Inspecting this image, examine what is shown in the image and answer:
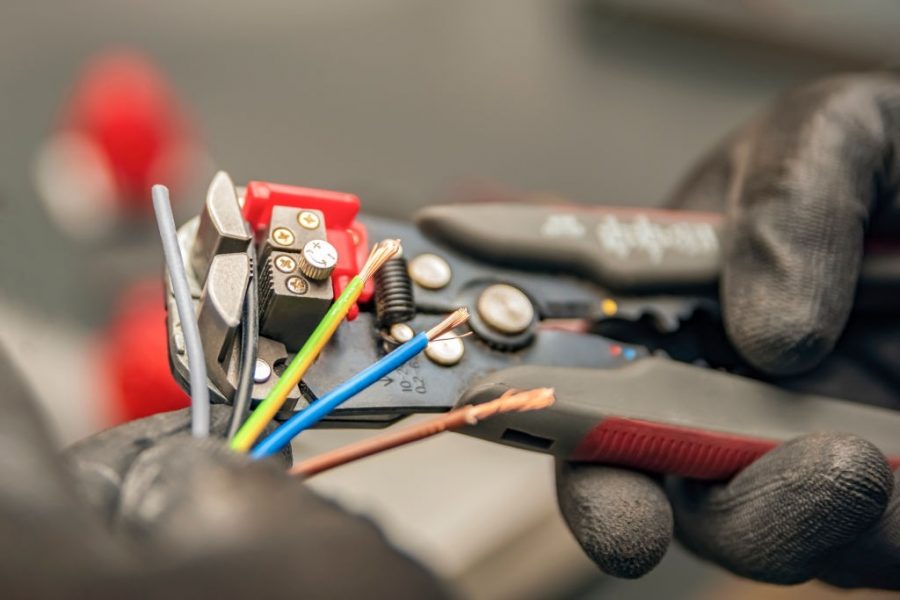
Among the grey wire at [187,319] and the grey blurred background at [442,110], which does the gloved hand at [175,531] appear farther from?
the grey blurred background at [442,110]

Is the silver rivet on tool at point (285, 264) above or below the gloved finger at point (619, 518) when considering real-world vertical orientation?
above

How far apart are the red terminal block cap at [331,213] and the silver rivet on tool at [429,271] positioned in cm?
6

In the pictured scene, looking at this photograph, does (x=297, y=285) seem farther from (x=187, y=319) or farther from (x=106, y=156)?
(x=106, y=156)

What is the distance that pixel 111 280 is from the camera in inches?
62.4

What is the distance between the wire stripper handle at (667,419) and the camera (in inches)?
29.8

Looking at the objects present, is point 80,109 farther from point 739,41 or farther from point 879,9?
point 879,9

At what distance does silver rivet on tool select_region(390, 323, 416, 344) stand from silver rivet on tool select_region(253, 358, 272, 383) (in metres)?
0.12

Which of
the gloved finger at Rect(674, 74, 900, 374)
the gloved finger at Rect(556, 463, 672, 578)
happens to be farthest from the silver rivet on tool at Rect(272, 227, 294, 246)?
the gloved finger at Rect(674, 74, 900, 374)

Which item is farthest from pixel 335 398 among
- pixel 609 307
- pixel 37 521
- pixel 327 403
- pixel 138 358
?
pixel 138 358

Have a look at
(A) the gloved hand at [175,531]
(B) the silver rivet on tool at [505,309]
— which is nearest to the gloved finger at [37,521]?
(A) the gloved hand at [175,531]

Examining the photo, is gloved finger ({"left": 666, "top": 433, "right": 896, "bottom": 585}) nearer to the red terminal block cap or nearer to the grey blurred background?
the red terminal block cap

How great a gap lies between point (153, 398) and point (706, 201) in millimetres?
832

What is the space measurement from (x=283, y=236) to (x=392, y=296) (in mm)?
111

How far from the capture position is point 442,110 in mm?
1916
